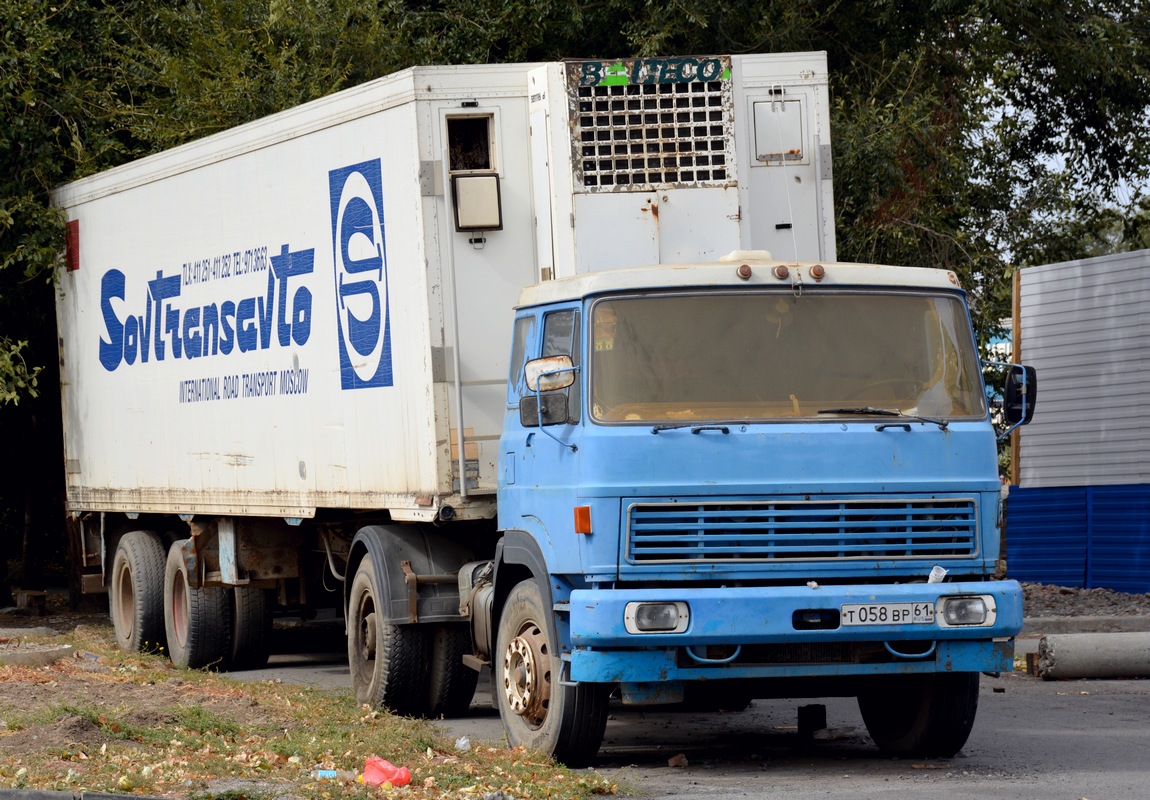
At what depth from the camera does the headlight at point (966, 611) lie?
27.5 feet

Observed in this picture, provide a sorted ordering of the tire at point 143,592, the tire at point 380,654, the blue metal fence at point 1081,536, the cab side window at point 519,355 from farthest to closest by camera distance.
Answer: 1. the blue metal fence at point 1081,536
2. the tire at point 143,592
3. the tire at point 380,654
4. the cab side window at point 519,355

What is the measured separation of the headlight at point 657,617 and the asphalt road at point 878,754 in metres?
0.76

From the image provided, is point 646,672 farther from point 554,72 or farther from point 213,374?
point 213,374

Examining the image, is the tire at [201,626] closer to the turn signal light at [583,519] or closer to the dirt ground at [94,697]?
the dirt ground at [94,697]

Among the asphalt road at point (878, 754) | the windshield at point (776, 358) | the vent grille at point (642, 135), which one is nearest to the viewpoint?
the asphalt road at point (878, 754)

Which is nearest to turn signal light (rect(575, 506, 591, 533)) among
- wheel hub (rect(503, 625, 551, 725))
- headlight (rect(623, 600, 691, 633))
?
headlight (rect(623, 600, 691, 633))

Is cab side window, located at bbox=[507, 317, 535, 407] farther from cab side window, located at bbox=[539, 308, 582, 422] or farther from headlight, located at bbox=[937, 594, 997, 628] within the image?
headlight, located at bbox=[937, 594, 997, 628]

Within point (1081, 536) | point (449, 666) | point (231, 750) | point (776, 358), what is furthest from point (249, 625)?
point (1081, 536)

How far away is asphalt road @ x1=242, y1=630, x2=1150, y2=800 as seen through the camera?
820cm

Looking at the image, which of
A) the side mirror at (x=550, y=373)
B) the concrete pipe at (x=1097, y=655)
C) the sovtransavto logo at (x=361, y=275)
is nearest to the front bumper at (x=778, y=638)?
the side mirror at (x=550, y=373)

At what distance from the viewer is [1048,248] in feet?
80.1

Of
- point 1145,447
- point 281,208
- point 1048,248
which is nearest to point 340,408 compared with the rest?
point 281,208

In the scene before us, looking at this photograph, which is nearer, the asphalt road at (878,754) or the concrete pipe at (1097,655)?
the asphalt road at (878,754)

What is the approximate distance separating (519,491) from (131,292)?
6953 millimetres
